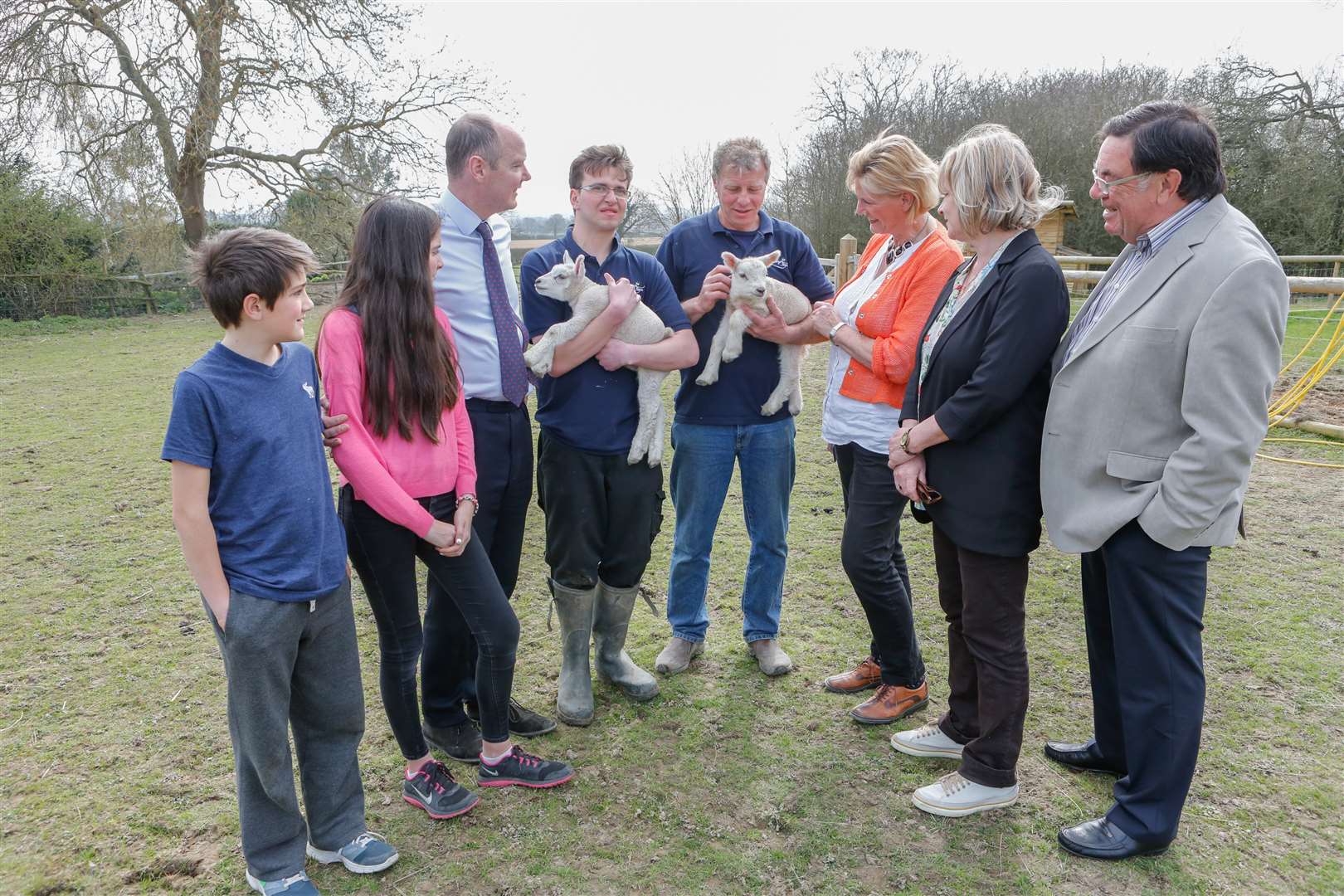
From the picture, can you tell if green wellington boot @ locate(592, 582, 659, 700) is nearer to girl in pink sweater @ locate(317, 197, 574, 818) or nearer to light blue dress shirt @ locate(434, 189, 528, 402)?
girl in pink sweater @ locate(317, 197, 574, 818)

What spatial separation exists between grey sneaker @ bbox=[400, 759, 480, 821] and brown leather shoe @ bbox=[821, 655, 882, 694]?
5.21 feet

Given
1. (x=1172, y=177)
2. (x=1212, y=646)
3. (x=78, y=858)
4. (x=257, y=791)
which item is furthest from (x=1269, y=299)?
(x=78, y=858)

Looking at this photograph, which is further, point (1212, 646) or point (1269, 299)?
point (1212, 646)

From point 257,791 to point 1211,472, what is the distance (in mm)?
2797

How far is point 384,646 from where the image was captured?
2605 mm

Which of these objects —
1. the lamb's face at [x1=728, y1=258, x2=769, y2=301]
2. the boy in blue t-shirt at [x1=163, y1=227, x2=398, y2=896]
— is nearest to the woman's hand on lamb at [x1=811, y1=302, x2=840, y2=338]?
the lamb's face at [x1=728, y1=258, x2=769, y2=301]

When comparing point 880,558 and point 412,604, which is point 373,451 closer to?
point 412,604

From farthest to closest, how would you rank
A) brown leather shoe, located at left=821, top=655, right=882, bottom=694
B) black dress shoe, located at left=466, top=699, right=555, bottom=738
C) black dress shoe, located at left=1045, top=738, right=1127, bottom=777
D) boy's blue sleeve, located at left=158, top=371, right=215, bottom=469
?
brown leather shoe, located at left=821, top=655, right=882, bottom=694, black dress shoe, located at left=466, top=699, right=555, bottom=738, black dress shoe, located at left=1045, top=738, right=1127, bottom=777, boy's blue sleeve, located at left=158, top=371, right=215, bottom=469

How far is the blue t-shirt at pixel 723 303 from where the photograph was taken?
351 centimetres

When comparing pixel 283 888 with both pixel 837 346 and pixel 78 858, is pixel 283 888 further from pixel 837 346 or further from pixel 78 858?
pixel 837 346

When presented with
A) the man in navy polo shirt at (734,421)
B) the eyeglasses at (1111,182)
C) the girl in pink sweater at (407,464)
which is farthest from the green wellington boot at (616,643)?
the eyeglasses at (1111,182)

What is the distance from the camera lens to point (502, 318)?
2863mm

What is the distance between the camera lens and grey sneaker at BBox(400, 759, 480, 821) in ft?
8.85

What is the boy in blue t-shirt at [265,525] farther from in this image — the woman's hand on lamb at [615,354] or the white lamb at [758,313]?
the white lamb at [758,313]
